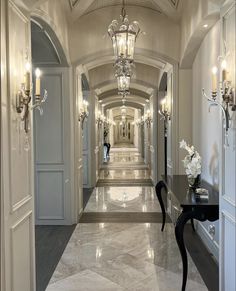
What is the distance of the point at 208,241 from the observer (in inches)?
207

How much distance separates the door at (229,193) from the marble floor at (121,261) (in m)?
0.89

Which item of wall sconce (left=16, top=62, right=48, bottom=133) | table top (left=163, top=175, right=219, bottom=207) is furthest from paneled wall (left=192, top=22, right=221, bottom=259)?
wall sconce (left=16, top=62, right=48, bottom=133)

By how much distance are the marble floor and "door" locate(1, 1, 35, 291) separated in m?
0.88

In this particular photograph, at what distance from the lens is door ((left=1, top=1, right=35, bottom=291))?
2.71 meters

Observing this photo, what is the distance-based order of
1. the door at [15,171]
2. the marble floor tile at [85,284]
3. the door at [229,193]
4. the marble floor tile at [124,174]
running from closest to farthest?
the door at [15,171], the door at [229,193], the marble floor tile at [85,284], the marble floor tile at [124,174]

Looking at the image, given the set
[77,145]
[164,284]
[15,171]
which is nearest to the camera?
[15,171]

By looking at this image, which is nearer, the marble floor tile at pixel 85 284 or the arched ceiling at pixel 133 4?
the marble floor tile at pixel 85 284

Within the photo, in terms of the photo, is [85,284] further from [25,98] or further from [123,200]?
[123,200]

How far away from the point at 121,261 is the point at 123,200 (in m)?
4.21

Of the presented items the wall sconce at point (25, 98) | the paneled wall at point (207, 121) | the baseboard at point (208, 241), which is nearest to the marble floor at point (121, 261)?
the baseboard at point (208, 241)

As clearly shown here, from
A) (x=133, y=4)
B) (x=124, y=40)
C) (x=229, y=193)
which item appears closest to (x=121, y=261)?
(x=229, y=193)

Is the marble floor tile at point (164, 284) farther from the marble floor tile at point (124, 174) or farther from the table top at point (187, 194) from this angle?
the marble floor tile at point (124, 174)

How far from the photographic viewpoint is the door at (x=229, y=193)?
2.91m

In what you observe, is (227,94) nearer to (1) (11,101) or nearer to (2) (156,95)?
(1) (11,101)
